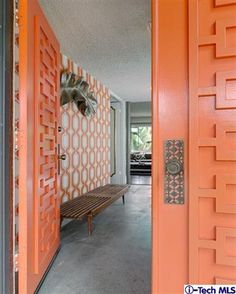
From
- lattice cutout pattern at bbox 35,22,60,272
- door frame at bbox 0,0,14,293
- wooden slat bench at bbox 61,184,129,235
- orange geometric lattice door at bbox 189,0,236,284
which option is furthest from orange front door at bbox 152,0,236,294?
wooden slat bench at bbox 61,184,129,235

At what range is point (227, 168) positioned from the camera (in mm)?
1028

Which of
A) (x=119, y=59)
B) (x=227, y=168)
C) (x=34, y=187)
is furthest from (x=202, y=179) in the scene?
(x=119, y=59)

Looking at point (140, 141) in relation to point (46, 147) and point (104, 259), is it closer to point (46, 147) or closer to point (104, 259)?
point (104, 259)

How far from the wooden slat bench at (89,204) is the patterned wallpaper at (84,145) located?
0.58 ft

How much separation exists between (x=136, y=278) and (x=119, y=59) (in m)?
2.75

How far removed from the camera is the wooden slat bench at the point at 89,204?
287 centimetres

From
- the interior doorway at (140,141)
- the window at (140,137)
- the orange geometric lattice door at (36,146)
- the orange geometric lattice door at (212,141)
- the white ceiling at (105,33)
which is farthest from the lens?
the window at (140,137)

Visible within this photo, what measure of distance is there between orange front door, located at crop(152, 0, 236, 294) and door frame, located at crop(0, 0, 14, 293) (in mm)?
865

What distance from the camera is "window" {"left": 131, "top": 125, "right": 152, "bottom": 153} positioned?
10.2 m

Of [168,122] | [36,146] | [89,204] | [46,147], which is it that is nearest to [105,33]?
[46,147]

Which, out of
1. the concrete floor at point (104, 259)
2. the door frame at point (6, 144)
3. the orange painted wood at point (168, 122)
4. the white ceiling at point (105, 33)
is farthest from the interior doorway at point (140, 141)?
the orange painted wood at point (168, 122)

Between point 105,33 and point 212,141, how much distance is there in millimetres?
2113

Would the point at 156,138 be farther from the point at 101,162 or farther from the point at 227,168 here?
the point at 101,162

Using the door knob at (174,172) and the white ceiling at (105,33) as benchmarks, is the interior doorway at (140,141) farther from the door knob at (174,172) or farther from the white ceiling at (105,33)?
the door knob at (174,172)
